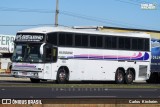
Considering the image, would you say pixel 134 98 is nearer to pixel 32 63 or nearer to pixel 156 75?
pixel 32 63

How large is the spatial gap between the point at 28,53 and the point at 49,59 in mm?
1330

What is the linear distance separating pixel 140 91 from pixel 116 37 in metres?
22.1

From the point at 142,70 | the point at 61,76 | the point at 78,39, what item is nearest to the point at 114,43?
the point at 142,70

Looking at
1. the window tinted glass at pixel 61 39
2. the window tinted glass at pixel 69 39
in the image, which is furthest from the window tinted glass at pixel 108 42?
the window tinted glass at pixel 61 39

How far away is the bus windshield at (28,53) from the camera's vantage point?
95.1ft

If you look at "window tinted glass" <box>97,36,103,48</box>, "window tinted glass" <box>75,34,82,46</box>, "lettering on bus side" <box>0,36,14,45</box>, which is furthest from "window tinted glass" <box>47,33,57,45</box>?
"lettering on bus side" <box>0,36,14,45</box>

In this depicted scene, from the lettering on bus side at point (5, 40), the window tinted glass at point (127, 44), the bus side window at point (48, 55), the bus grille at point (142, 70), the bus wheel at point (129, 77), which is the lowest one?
the bus wheel at point (129, 77)

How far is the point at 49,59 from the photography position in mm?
29000

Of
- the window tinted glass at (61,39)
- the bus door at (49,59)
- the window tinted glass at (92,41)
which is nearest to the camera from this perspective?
the bus door at (49,59)

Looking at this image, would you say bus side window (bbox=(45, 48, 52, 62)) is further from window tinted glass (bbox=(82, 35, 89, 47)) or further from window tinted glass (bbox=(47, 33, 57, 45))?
window tinted glass (bbox=(82, 35, 89, 47))

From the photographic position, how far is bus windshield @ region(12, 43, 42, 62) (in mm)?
28984

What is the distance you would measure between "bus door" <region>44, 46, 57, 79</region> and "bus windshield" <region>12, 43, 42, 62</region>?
0.43 meters

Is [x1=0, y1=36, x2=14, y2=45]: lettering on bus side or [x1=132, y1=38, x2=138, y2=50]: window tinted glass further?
[x1=0, y1=36, x2=14, y2=45]: lettering on bus side

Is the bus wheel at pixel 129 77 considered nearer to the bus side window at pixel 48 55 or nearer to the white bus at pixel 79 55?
the white bus at pixel 79 55
